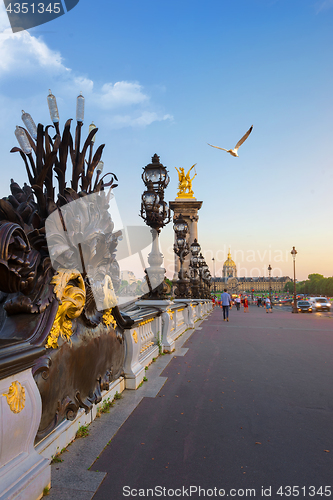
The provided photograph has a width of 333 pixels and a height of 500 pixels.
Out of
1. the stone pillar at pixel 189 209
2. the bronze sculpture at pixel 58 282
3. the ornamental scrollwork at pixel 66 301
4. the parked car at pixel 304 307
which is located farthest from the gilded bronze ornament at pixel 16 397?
the stone pillar at pixel 189 209

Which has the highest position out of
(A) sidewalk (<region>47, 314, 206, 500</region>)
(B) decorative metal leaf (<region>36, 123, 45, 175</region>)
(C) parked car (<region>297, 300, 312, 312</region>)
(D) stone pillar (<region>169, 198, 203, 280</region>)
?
(D) stone pillar (<region>169, 198, 203, 280</region>)

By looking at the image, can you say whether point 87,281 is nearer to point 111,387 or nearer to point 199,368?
point 111,387

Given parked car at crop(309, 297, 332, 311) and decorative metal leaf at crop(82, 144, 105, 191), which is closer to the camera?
decorative metal leaf at crop(82, 144, 105, 191)

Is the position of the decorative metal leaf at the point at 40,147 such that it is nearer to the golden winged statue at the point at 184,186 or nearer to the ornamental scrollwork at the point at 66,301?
the ornamental scrollwork at the point at 66,301

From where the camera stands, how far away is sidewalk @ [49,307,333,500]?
290 centimetres

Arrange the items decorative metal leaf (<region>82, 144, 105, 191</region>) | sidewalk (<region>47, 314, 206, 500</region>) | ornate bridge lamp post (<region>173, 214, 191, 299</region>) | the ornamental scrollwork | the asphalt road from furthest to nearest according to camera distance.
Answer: ornate bridge lamp post (<region>173, 214, 191, 299</region>) → decorative metal leaf (<region>82, 144, 105, 191</region>) → the ornamental scrollwork → the asphalt road → sidewalk (<region>47, 314, 206, 500</region>)

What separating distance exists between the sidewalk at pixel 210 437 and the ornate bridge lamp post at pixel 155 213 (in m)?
2.07

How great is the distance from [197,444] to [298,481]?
1063 millimetres

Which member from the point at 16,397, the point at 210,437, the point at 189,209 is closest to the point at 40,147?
the point at 16,397

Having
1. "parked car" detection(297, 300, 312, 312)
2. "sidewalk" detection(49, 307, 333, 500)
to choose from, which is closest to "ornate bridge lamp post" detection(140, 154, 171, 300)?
"sidewalk" detection(49, 307, 333, 500)

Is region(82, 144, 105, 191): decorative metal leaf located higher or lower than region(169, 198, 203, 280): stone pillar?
lower

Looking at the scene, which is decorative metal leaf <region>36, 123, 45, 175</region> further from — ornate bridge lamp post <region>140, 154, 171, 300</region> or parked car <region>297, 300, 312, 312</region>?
parked car <region>297, 300, 312, 312</region>

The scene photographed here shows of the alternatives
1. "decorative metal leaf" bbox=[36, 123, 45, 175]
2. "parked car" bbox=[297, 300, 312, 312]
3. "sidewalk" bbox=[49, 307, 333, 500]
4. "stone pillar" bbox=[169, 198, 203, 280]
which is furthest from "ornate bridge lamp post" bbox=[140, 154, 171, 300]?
"stone pillar" bbox=[169, 198, 203, 280]

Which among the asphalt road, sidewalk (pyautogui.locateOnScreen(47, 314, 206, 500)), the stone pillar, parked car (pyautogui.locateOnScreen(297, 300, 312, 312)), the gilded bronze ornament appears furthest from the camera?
the stone pillar
